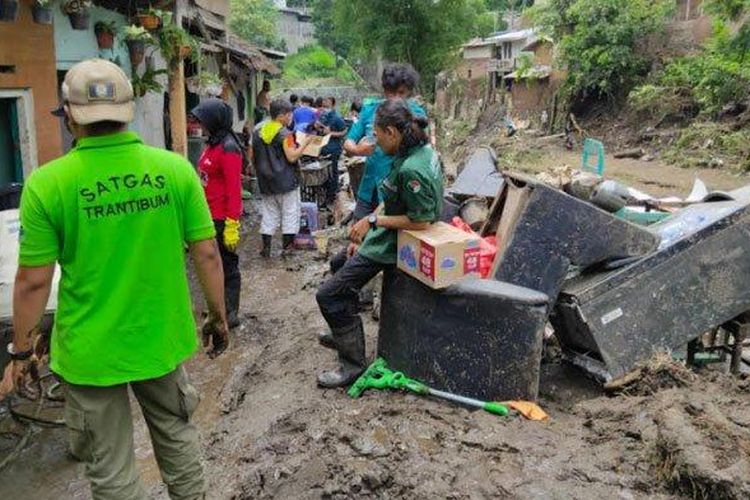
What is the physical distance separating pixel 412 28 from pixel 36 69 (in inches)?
1215

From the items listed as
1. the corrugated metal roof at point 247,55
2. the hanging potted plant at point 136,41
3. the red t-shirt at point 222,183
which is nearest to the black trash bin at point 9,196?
the red t-shirt at point 222,183

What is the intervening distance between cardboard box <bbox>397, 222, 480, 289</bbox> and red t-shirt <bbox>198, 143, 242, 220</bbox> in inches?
84.8

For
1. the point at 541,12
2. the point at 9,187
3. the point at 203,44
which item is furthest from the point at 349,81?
the point at 9,187

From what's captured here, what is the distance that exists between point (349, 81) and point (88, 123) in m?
53.5

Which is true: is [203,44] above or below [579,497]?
above

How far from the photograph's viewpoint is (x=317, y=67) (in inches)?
2343

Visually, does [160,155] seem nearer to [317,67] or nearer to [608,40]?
[608,40]

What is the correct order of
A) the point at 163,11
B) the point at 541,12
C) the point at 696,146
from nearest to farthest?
the point at 163,11, the point at 696,146, the point at 541,12

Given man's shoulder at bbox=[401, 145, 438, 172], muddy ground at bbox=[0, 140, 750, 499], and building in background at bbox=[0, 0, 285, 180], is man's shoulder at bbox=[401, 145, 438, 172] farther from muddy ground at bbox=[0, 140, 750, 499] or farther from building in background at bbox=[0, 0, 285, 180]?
building in background at bbox=[0, 0, 285, 180]

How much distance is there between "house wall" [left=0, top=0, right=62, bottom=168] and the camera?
6.38 meters

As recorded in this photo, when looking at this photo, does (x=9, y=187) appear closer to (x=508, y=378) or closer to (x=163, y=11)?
(x=508, y=378)

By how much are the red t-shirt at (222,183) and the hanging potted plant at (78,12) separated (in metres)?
2.53

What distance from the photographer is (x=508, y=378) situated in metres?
3.99

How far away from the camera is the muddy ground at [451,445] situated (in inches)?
122
